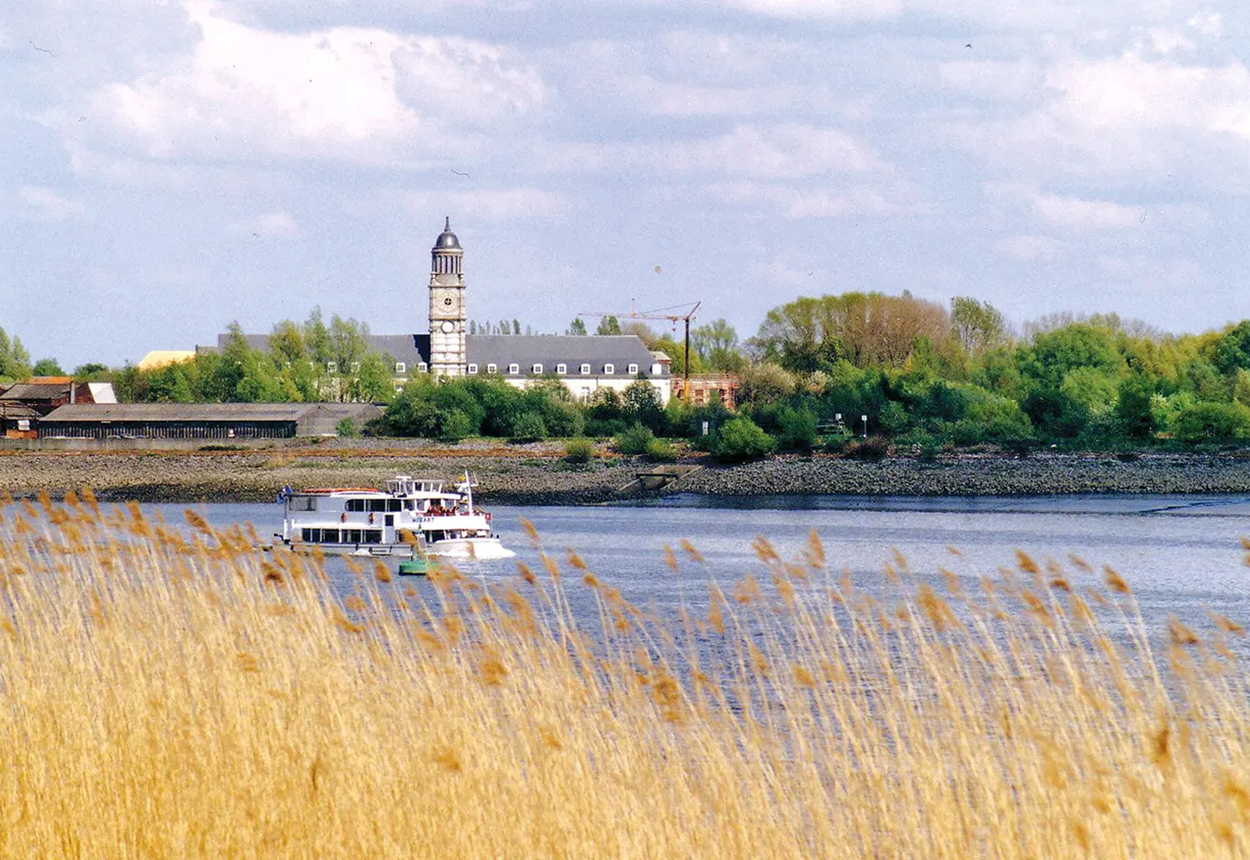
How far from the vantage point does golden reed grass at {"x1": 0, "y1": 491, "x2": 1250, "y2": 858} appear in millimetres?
6656

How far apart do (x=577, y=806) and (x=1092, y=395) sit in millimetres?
83687

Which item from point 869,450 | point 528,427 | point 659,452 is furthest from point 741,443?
point 528,427

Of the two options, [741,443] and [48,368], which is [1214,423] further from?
[48,368]

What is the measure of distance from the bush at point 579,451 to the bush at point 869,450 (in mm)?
12375

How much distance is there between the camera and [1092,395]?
8731 centimetres

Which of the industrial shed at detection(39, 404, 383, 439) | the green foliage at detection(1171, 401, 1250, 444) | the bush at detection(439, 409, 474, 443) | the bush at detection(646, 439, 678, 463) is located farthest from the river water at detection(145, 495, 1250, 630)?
the industrial shed at detection(39, 404, 383, 439)

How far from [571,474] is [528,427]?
13818mm

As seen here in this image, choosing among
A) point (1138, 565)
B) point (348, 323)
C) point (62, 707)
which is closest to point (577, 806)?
point (62, 707)

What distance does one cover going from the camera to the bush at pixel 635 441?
8412cm

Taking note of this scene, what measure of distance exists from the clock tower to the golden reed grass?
12046 centimetres

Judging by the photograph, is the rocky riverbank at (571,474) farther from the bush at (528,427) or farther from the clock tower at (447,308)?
the clock tower at (447,308)

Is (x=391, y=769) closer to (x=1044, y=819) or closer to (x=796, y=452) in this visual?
(x=1044, y=819)

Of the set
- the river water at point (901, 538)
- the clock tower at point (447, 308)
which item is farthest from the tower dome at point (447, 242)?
the river water at point (901, 538)

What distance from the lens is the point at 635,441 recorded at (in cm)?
8450
